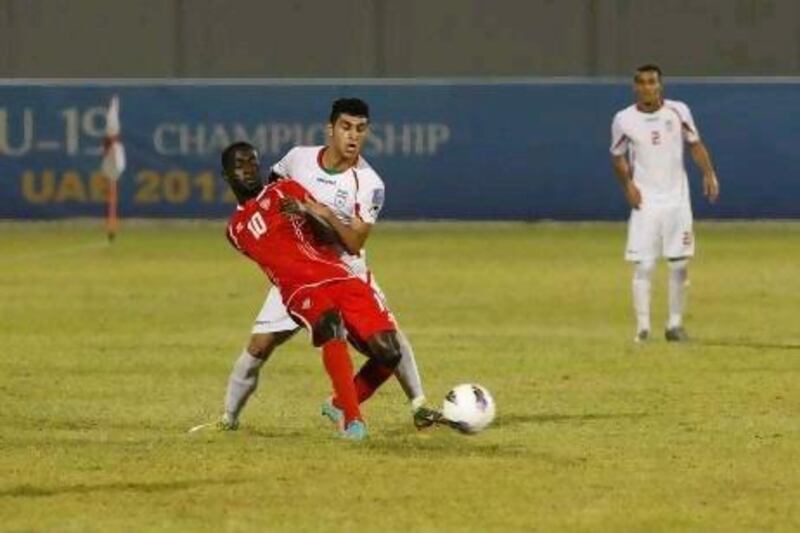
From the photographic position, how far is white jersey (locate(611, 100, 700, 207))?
2034 centimetres

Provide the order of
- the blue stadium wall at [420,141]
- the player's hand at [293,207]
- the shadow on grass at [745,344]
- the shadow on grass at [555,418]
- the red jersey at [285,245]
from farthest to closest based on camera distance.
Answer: the blue stadium wall at [420,141], the shadow on grass at [745,344], the shadow on grass at [555,418], the red jersey at [285,245], the player's hand at [293,207]

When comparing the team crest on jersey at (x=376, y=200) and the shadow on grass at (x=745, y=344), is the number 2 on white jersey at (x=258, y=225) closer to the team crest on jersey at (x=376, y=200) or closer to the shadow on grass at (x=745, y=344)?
the team crest on jersey at (x=376, y=200)

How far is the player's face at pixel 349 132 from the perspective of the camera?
524 inches

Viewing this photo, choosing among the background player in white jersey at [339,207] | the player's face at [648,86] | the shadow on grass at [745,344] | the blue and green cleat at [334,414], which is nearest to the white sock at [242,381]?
the background player in white jersey at [339,207]

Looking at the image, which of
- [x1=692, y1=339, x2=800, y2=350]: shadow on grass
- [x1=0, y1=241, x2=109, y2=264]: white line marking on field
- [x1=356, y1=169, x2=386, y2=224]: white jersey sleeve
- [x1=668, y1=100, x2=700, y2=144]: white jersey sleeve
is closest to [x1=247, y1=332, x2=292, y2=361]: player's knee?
[x1=356, y1=169, x2=386, y2=224]: white jersey sleeve

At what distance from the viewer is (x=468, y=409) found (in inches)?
522

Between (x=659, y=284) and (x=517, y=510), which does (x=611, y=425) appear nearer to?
(x=517, y=510)

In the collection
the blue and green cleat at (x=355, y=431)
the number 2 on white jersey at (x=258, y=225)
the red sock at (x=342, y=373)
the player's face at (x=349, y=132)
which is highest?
the player's face at (x=349, y=132)

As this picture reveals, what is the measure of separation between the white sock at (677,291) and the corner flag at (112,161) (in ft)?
41.9

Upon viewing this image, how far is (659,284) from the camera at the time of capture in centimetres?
2612

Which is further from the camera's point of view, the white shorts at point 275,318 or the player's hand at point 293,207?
the white shorts at point 275,318

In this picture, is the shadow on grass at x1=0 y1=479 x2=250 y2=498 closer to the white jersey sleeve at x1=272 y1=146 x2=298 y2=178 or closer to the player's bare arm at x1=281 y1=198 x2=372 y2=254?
the player's bare arm at x1=281 y1=198 x2=372 y2=254

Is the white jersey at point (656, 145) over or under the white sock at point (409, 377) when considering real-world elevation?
over

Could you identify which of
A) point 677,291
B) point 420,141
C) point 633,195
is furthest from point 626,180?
point 420,141
